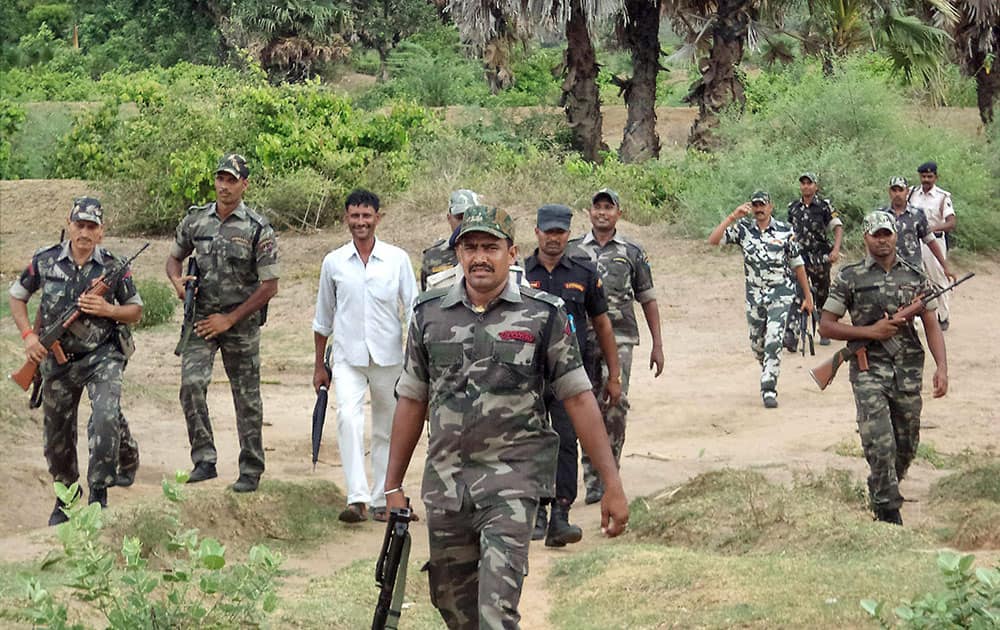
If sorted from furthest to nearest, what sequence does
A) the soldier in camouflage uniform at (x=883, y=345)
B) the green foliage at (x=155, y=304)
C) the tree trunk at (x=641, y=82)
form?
the tree trunk at (x=641, y=82), the green foliage at (x=155, y=304), the soldier in camouflage uniform at (x=883, y=345)

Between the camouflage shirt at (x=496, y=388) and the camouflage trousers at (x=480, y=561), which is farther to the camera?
the camouflage shirt at (x=496, y=388)

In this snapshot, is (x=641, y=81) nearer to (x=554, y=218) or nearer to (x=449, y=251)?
(x=449, y=251)

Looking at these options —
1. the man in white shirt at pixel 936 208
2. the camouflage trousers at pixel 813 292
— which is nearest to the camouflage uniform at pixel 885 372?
the camouflage trousers at pixel 813 292

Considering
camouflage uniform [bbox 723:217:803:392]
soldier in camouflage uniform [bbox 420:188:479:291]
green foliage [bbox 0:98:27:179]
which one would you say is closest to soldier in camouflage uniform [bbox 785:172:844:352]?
camouflage uniform [bbox 723:217:803:392]

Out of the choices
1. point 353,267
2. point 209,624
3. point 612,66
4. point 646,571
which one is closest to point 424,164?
point 353,267

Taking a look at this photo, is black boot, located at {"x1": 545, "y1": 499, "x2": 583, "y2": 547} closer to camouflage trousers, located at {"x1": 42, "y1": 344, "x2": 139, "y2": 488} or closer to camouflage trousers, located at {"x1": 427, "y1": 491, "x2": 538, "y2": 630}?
camouflage trousers, located at {"x1": 42, "y1": 344, "x2": 139, "y2": 488}

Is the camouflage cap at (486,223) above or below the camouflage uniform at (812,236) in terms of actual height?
above

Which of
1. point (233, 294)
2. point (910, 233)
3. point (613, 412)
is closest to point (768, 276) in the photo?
point (910, 233)

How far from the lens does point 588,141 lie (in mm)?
25406

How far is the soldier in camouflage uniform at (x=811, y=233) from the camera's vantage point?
15359 mm

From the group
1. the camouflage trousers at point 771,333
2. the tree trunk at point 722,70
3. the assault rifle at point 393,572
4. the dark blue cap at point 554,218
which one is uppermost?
the tree trunk at point 722,70

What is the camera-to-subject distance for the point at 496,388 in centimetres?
547

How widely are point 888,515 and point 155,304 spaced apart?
35.1ft

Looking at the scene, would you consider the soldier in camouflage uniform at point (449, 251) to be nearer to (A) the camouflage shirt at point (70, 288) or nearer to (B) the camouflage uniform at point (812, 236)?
(A) the camouflage shirt at point (70, 288)
